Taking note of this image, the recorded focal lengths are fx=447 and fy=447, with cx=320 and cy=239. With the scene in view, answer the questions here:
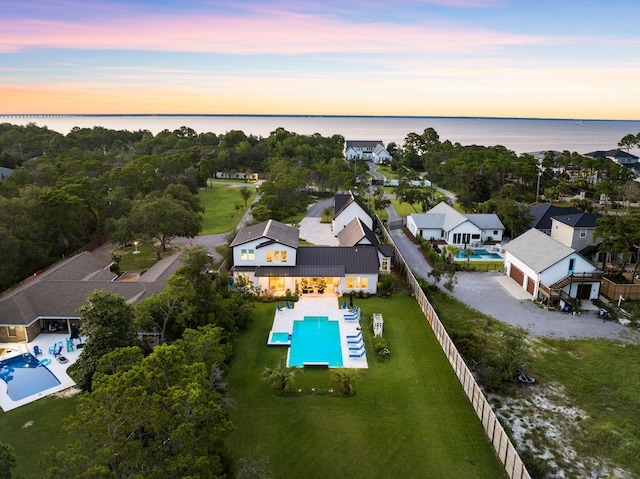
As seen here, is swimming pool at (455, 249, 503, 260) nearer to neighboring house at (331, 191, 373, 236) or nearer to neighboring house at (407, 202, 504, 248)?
neighboring house at (407, 202, 504, 248)

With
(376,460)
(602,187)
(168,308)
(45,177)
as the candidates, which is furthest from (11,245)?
(602,187)

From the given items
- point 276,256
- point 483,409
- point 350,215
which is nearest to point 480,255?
point 350,215

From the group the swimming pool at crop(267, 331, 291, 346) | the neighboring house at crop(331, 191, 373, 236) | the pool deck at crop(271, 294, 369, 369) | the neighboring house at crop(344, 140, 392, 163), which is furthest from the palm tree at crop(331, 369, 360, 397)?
the neighboring house at crop(344, 140, 392, 163)

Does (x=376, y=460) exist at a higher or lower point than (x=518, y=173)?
lower

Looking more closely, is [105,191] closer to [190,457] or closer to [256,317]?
[256,317]

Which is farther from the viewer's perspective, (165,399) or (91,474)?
(165,399)

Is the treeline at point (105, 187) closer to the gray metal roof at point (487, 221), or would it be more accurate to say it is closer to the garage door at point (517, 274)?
the gray metal roof at point (487, 221)

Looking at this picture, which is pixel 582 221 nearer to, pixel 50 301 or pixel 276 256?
pixel 276 256
